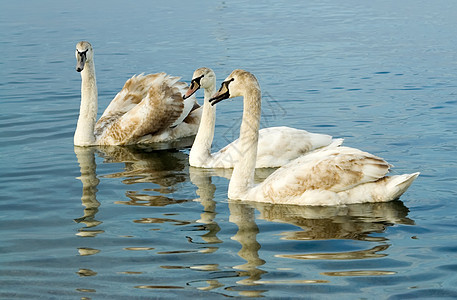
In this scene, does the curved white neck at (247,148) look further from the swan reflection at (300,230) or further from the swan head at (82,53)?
the swan head at (82,53)

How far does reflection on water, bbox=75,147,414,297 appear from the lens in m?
7.55

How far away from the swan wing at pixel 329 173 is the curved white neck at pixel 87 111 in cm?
514

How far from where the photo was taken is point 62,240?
894 centimetres

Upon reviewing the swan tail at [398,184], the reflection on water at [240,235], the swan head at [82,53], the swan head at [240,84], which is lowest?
the reflection on water at [240,235]

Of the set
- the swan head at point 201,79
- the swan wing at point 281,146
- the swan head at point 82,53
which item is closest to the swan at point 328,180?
the swan wing at point 281,146

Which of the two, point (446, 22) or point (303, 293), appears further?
point (446, 22)

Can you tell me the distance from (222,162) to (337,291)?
5252 mm

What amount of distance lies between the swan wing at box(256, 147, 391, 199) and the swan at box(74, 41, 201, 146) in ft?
14.8

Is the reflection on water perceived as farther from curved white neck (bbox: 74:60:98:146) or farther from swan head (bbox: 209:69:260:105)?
curved white neck (bbox: 74:60:98:146)

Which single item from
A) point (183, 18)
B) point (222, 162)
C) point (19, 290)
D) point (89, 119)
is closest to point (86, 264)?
point (19, 290)

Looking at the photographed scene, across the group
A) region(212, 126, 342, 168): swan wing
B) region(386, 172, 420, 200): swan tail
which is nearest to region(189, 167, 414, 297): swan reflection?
region(386, 172, 420, 200): swan tail

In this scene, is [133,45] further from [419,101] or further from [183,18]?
[419,101]

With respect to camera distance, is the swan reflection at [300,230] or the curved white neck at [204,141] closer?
the swan reflection at [300,230]

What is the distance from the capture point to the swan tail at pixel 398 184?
30.6 ft
